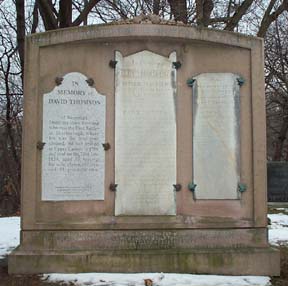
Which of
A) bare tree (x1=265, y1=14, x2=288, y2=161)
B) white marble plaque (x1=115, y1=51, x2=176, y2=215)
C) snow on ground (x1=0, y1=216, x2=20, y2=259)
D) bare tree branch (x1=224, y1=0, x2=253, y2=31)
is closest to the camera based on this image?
white marble plaque (x1=115, y1=51, x2=176, y2=215)

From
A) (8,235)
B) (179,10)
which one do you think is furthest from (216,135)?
(179,10)

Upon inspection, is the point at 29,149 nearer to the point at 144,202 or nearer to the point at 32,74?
the point at 32,74

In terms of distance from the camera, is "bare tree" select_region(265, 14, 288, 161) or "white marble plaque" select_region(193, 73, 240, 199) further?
"bare tree" select_region(265, 14, 288, 161)

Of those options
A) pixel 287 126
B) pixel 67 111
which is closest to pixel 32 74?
pixel 67 111

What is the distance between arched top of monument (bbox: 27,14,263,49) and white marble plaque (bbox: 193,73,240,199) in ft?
1.52

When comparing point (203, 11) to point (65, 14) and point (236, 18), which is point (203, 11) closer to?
point (236, 18)

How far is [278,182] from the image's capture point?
659 inches

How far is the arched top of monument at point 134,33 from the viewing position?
5945 mm

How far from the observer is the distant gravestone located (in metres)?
16.4

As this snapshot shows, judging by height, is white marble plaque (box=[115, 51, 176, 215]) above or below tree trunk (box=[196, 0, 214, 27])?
below

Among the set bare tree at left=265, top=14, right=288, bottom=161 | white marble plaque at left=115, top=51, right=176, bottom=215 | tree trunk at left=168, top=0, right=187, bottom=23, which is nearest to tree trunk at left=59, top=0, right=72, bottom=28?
tree trunk at left=168, top=0, right=187, bottom=23

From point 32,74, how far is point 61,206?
61.7 inches

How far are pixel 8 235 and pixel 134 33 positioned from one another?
4.19 meters

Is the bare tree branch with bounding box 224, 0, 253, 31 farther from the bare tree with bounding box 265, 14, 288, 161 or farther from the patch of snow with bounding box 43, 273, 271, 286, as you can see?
the bare tree with bounding box 265, 14, 288, 161
